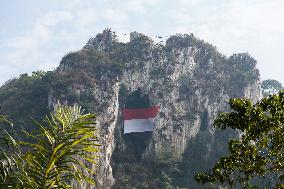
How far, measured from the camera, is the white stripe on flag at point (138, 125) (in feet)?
176

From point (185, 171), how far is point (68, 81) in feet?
62.5

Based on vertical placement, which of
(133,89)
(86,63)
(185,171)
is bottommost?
(185,171)

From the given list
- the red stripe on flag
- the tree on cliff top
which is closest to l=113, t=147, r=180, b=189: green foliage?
the red stripe on flag

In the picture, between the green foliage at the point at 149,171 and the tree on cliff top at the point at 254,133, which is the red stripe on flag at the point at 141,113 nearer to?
the green foliage at the point at 149,171

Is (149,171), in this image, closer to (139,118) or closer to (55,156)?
(139,118)

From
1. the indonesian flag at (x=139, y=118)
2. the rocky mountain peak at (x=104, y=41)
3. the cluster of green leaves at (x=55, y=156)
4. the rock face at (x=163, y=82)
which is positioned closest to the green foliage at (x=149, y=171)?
the rock face at (x=163, y=82)

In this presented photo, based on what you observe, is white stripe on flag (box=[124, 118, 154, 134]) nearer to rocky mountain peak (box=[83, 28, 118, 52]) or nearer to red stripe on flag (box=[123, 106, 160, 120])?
red stripe on flag (box=[123, 106, 160, 120])

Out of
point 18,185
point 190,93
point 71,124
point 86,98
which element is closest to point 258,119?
point 71,124

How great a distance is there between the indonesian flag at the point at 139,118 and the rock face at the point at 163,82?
31.6 inches

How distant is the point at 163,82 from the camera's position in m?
56.9

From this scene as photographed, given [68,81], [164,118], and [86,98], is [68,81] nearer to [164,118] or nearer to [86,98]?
[86,98]

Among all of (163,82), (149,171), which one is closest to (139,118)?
(163,82)

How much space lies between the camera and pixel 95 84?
5134 centimetres

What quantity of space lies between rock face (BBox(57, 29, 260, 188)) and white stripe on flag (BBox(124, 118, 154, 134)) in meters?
0.82
